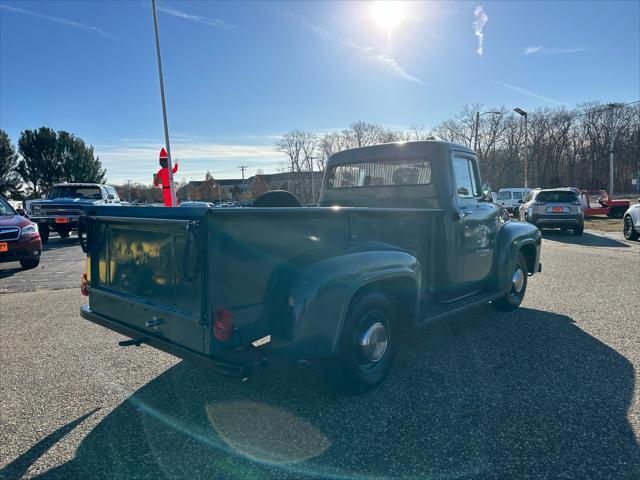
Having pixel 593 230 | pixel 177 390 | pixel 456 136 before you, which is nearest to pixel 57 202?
pixel 177 390

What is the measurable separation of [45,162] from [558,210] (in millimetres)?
48433

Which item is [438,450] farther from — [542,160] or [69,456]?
[542,160]

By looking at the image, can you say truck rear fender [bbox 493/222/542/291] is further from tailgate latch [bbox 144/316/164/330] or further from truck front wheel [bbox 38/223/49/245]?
truck front wheel [bbox 38/223/49/245]

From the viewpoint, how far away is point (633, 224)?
12.8 m

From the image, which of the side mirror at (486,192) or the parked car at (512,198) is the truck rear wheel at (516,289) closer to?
the side mirror at (486,192)

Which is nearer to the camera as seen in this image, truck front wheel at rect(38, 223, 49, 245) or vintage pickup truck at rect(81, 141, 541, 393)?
vintage pickup truck at rect(81, 141, 541, 393)

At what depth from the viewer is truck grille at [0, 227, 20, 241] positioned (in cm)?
840

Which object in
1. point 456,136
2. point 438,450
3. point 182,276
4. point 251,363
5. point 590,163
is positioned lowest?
point 438,450

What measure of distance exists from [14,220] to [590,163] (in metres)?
66.8

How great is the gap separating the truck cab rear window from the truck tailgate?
2.80 meters

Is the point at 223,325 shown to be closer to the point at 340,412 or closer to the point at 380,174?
the point at 340,412

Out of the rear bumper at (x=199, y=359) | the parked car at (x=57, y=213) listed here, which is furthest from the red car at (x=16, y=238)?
the rear bumper at (x=199, y=359)

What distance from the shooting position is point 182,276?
2645mm

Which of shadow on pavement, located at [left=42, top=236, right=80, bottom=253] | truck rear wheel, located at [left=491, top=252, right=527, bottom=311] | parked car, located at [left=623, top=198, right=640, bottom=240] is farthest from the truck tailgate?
parked car, located at [left=623, top=198, right=640, bottom=240]
